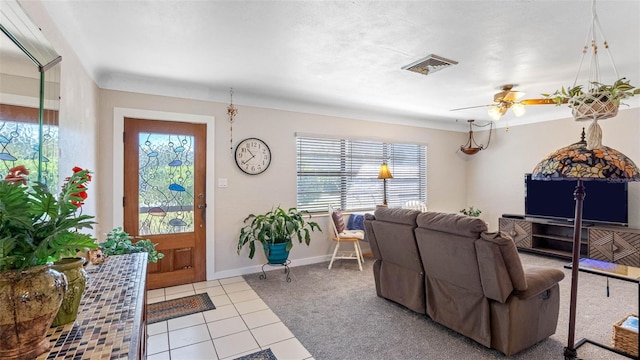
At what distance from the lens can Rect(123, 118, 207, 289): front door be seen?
3420 millimetres

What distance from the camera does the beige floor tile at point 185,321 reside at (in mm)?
2646

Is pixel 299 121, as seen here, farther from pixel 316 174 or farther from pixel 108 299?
pixel 108 299

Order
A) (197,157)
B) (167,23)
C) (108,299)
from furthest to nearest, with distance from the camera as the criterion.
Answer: (197,157) → (167,23) → (108,299)

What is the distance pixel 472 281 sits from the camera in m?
2.25

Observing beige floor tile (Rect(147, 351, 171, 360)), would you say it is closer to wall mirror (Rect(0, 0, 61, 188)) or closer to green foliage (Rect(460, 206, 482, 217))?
wall mirror (Rect(0, 0, 61, 188))

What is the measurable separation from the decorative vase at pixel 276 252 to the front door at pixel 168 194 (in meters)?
0.81

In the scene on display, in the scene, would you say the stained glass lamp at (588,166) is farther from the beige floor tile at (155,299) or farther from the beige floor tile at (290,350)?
the beige floor tile at (155,299)

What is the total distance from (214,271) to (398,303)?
7.29ft

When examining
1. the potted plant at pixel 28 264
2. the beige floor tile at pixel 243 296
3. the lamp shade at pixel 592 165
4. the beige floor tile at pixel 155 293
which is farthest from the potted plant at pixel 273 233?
the potted plant at pixel 28 264

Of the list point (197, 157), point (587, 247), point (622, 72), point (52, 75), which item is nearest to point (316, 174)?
point (197, 157)

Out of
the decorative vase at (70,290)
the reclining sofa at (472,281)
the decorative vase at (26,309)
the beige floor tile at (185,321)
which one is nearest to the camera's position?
the decorative vase at (26,309)

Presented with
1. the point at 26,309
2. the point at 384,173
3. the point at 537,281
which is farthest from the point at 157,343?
the point at 384,173

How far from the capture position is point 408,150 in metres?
5.65

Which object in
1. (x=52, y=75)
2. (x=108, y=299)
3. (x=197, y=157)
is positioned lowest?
(x=108, y=299)
